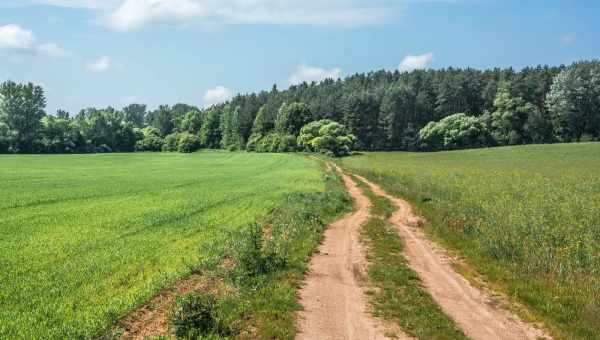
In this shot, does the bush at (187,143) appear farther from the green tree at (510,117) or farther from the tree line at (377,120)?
the green tree at (510,117)

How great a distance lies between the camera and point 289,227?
2200 cm

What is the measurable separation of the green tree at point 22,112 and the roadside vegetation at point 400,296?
121036 mm

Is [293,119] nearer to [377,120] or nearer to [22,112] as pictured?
[377,120]

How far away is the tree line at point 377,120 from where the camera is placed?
4377 inches

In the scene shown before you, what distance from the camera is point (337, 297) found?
40.5 ft

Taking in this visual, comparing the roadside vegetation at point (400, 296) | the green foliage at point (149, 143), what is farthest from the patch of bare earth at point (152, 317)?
the green foliage at point (149, 143)

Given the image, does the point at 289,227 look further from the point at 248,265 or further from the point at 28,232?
the point at 28,232

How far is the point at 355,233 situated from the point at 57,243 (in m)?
12.7

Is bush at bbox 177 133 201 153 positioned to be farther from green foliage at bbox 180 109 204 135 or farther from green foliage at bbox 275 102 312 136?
green foliage at bbox 275 102 312 136

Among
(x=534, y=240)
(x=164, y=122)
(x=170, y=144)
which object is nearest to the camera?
(x=534, y=240)

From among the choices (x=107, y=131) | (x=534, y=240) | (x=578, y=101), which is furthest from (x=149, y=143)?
(x=534, y=240)

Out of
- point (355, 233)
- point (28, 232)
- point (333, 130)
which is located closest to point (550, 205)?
point (355, 233)

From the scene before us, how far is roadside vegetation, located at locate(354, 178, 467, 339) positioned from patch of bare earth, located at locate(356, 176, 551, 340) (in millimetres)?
324

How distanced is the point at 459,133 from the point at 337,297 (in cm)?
10950
